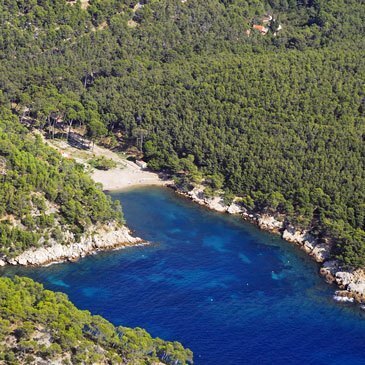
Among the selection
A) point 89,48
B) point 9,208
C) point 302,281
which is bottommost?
point 302,281

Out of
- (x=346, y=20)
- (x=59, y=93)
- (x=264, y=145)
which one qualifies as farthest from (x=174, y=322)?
(x=346, y=20)

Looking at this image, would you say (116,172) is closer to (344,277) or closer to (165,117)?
(165,117)

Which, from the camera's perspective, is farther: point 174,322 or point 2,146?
point 2,146

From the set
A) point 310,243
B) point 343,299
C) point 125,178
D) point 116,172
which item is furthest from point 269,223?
point 116,172

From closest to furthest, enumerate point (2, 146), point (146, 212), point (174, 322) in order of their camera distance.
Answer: point (174, 322)
point (2, 146)
point (146, 212)

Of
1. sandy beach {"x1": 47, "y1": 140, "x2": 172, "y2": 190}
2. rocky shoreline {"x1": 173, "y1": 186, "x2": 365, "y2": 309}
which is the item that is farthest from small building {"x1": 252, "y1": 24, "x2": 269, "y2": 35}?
rocky shoreline {"x1": 173, "y1": 186, "x2": 365, "y2": 309}

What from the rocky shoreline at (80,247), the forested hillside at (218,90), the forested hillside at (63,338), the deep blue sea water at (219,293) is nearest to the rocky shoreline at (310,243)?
the deep blue sea water at (219,293)

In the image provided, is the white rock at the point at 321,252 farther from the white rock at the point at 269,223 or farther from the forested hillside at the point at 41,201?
the forested hillside at the point at 41,201

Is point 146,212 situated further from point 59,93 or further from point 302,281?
point 59,93
